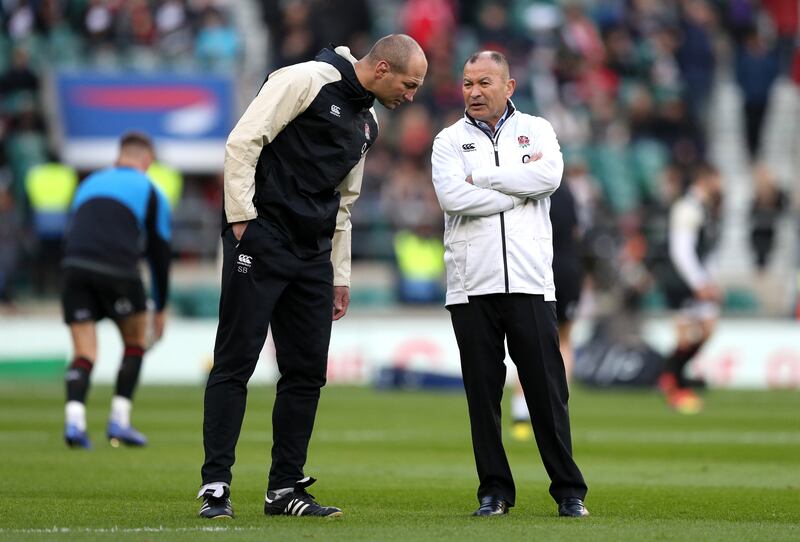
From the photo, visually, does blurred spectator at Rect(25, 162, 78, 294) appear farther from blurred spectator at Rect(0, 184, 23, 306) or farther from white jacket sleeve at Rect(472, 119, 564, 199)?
white jacket sleeve at Rect(472, 119, 564, 199)

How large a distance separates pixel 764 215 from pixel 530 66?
547 cm

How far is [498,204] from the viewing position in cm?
834

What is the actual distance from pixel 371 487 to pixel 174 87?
17.4 m

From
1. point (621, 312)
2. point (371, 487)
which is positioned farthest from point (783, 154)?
point (371, 487)

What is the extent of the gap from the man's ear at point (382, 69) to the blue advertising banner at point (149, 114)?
18227 millimetres

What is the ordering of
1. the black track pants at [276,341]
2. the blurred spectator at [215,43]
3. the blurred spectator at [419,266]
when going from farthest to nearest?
the blurred spectator at [215,43], the blurred spectator at [419,266], the black track pants at [276,341]

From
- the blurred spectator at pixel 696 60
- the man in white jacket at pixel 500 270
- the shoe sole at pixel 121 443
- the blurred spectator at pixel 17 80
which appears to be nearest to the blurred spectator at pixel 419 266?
the blurred spectator at pixel 17 80

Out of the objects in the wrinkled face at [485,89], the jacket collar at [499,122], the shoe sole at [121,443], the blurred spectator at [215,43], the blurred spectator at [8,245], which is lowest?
the shoe sole at [121,443]

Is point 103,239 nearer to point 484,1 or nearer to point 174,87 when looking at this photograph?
point 174,87

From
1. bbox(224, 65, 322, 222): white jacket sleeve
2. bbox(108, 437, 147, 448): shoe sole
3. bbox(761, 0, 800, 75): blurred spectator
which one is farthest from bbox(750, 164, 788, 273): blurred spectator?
bbox(224, 65, 322, 222): white jacket sleeve

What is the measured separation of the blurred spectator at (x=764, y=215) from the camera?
2491 cm

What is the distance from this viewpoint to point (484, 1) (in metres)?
30.4

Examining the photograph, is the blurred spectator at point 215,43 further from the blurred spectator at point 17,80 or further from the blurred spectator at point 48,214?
the blurred spectator at point 48,214

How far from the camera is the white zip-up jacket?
8328mm
